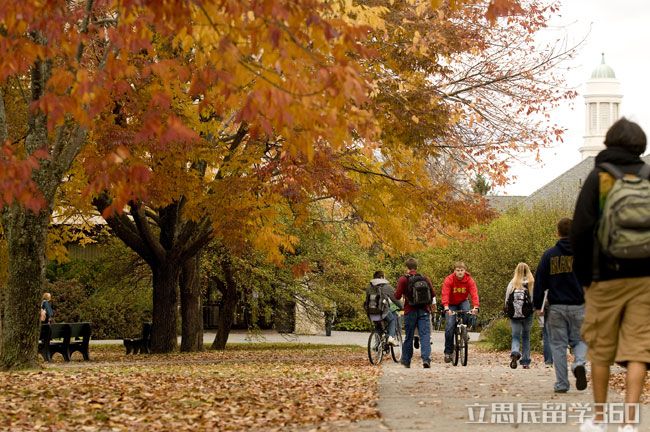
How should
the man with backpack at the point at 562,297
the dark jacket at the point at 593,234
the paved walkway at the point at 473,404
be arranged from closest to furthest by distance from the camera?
the dark jacket at the point at 593,234, the paved walkway at the point at 473,404, the man with backpack at the point at 562,297

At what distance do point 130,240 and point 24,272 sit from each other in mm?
9676

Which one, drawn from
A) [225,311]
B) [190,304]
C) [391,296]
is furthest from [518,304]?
[225,311]

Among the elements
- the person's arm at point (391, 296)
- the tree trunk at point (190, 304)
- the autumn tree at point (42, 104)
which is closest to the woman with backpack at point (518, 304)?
the person's arm at point (391, 296)

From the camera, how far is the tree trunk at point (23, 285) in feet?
51.6

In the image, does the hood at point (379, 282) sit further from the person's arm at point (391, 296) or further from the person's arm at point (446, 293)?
the person's arm at point (446, 293)

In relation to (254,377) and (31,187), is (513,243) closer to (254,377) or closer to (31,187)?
(254,377)

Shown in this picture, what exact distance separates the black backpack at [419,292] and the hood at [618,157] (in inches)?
404

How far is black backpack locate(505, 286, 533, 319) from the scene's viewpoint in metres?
17.4

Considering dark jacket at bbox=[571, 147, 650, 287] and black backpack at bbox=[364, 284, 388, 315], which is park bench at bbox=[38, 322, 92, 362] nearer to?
black backpack at bbox=[364, 284, 388, 315]

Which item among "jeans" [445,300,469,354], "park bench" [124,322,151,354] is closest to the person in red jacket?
"jeans" [445,300,469,354]

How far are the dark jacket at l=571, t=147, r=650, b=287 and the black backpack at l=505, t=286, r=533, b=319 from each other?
35.0 ft

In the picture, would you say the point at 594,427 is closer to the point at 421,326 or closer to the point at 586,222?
the point at 586,222

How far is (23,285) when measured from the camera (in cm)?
1574

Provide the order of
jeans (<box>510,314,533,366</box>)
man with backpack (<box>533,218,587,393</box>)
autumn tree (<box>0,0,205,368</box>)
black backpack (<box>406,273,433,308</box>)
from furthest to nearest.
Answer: jeans (<box>510,314,533,366</box>) < black backpack (<box>406,273,433,308</box>) < man with backpack (<box>533,218,587,393</box>) < autumn tree (<box>0,0,205,368</box>)
